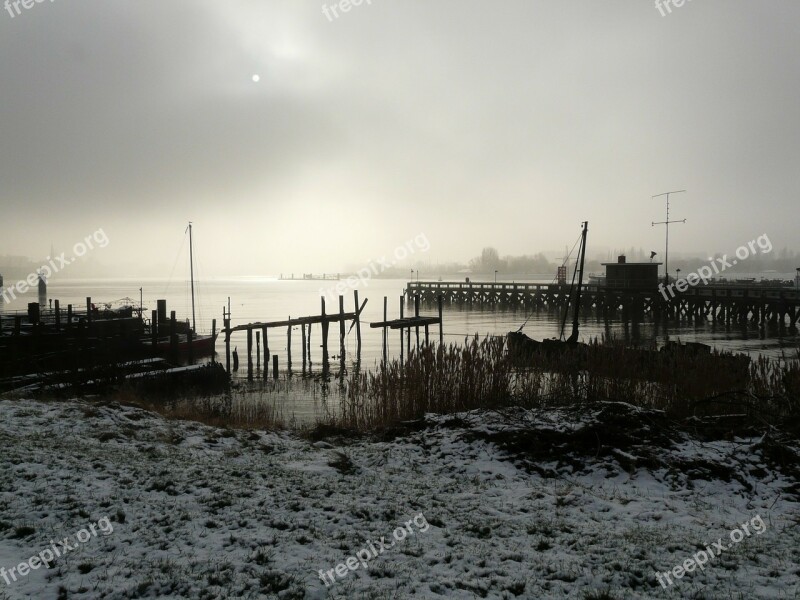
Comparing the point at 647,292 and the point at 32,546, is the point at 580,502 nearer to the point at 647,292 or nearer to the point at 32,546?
the point at 32,546

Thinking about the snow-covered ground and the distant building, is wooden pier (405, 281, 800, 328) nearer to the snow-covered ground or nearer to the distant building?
the distant building

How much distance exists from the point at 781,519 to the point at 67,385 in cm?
1830

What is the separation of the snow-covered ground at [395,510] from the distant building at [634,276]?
174 feet

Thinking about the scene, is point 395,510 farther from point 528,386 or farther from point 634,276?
point 634,276

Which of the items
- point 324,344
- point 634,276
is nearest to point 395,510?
point 324,344

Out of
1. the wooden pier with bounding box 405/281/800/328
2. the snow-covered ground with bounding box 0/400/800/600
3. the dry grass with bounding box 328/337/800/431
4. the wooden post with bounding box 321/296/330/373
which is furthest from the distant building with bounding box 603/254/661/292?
the snow-covered ground with bounding box 0/400/800/600

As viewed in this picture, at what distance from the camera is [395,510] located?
607 centimetres

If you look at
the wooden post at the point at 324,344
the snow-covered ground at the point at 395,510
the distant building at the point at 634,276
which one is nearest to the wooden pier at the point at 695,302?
the distant building at the point at 634,276

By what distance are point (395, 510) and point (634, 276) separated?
58103mm

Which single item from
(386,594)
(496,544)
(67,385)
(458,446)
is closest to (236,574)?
(386,594)

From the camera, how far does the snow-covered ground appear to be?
4430mm

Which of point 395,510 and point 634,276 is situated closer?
point 395,510

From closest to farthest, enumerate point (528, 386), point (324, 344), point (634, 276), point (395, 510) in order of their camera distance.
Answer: point (395, 510)
point (528, 386)
point (324, 344)
point (634, 276)

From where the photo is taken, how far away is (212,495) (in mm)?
6258
